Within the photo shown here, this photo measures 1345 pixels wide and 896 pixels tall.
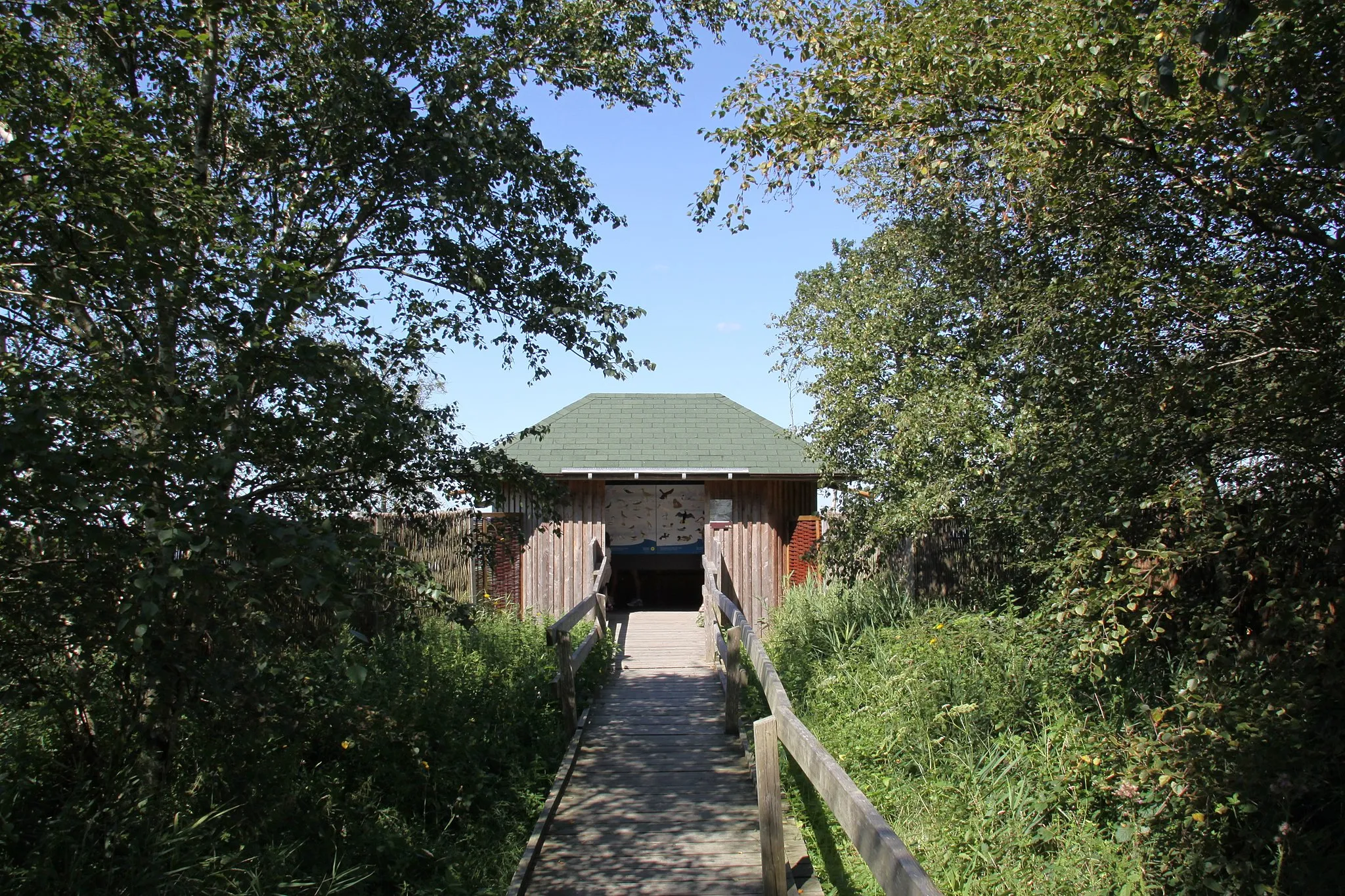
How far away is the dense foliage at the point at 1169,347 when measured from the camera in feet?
15.2

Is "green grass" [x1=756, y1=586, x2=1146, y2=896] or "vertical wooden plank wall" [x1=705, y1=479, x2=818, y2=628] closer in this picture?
"green grass" [x1=756, y1=586, x2=1146, y2=896]

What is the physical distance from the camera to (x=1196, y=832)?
4848mm

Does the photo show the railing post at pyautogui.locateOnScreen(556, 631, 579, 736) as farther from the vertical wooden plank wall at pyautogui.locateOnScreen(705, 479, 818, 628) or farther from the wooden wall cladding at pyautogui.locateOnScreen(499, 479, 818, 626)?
the vertical wooden plank wall at pyautogui.locateOnScreen(705, 479, 818, 628)

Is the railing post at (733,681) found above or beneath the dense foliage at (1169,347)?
beneath

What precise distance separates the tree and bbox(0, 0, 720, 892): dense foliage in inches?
0.8

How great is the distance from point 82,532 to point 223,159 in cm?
327

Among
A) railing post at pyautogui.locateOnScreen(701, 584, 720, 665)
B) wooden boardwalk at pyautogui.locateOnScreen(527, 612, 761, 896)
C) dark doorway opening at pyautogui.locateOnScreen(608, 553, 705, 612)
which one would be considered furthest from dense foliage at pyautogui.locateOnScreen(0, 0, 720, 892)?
dark doorway opening at pyautogui.locateOnScreen(608, 553, 705, 612)

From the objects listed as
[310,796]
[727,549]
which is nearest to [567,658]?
[310,796]

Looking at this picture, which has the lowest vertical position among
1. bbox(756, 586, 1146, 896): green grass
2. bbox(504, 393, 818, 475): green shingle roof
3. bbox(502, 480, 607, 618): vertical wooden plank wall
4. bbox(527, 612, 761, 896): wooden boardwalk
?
bbox(527, 612, 761, 896): wooden boardwalk

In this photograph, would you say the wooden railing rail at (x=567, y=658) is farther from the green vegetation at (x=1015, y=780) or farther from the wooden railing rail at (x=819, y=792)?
the green vegetation at (x=1015, y=780)

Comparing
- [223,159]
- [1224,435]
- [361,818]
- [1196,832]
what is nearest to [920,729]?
[1196,832]

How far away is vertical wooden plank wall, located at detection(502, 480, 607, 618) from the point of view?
15.9 metres

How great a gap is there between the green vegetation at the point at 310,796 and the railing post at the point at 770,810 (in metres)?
1.72

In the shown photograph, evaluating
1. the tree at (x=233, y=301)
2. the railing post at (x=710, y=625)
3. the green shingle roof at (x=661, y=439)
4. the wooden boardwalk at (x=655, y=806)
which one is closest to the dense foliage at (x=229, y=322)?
the tree at (x=233, y=301)
